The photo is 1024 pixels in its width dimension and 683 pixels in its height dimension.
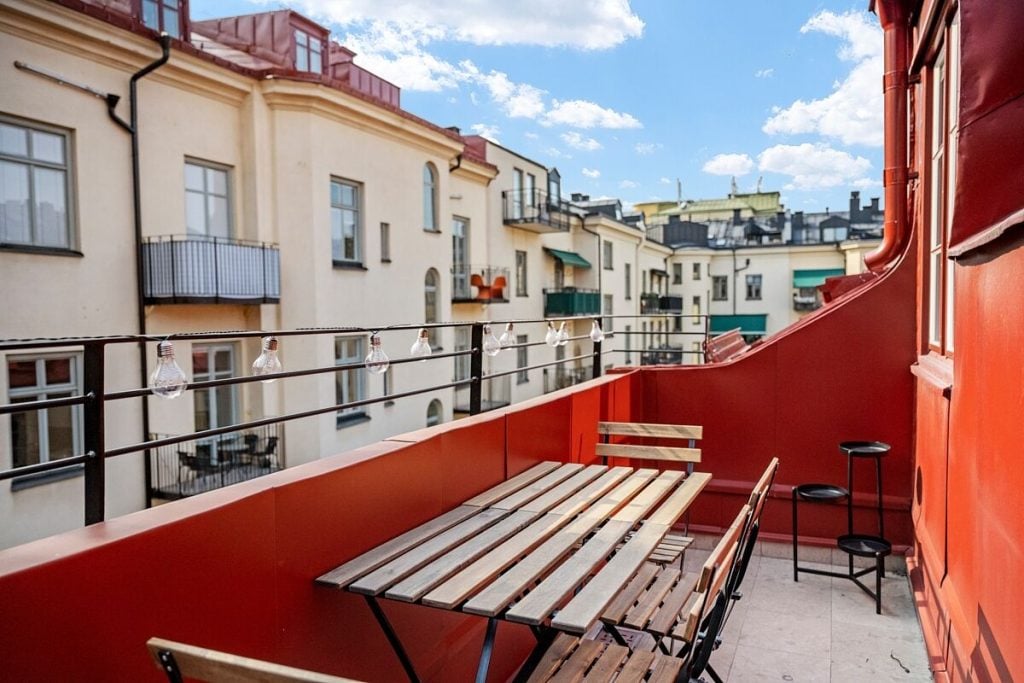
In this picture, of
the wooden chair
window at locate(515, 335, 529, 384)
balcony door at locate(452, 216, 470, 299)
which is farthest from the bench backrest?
window at locate(515, 335, 529, 384)

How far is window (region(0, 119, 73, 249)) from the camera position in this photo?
8992 mm

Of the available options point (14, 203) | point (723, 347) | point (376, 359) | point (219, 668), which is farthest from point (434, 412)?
point (219, 668)

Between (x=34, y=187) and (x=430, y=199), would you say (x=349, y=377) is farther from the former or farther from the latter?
(x=34, y=187)

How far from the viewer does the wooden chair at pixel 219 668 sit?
1459 mm

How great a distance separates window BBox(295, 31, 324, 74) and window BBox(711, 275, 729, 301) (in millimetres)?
29338

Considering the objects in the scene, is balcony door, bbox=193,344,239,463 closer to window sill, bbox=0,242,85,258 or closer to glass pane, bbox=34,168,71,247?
window sill, bbox=0,242,85,258

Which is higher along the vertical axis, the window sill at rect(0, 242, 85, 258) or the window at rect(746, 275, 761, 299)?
the window at rect(746, 275, 761, 299)

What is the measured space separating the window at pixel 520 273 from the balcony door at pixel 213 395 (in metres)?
12.6

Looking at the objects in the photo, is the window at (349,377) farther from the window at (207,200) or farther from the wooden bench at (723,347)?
the wooden bench at (723,347)

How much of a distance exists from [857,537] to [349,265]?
1108cm

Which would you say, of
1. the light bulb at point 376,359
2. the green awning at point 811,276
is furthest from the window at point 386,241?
the green awning at point 811,276

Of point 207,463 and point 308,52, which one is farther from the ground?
point 308,52

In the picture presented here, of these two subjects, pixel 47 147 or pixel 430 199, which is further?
pixel 430 199

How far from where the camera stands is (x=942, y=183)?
475 cm
